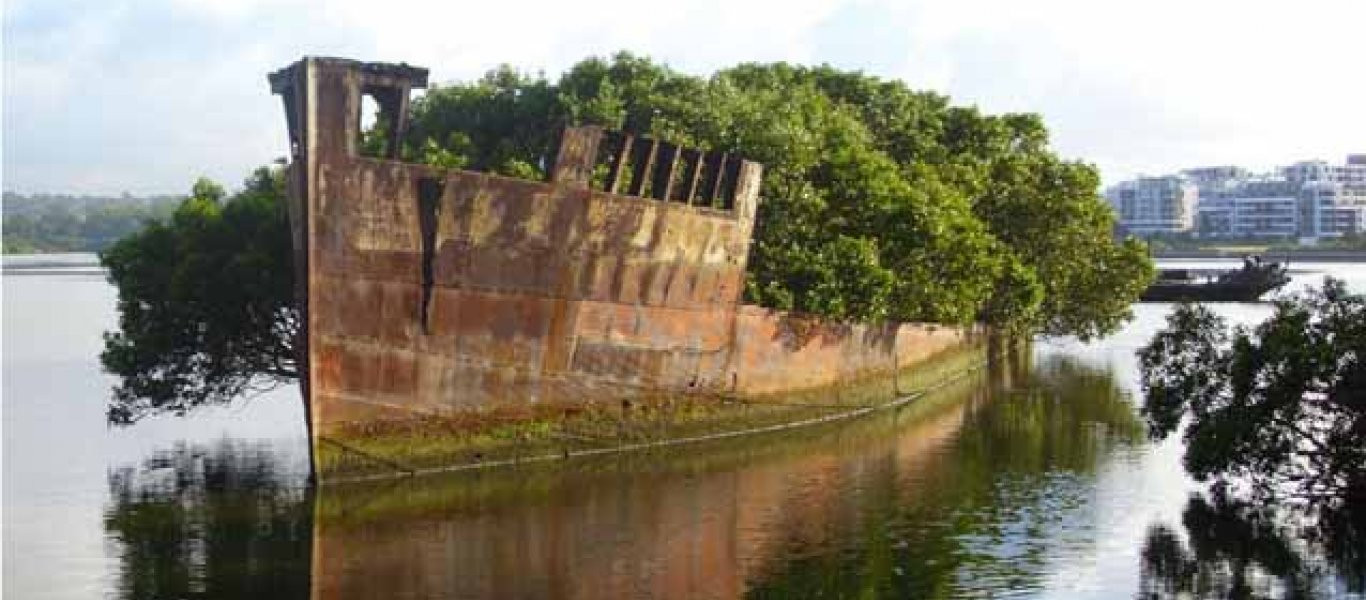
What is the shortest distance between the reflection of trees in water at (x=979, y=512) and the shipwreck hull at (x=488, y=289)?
18.7ft

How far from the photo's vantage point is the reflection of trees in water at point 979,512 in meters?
24.8

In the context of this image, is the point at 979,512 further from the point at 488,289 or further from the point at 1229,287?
the point at 1229,287

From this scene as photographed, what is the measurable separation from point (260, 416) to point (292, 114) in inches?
640

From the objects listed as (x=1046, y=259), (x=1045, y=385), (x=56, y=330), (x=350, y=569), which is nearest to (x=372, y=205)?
(x=350, y=569)

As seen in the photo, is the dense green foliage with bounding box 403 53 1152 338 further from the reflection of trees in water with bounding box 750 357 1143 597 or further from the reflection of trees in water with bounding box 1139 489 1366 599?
the reflection of trees in water with bounding box 1139 489 1366 599

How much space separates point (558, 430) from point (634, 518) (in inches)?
221

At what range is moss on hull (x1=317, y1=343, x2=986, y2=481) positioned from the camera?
31.8 meters

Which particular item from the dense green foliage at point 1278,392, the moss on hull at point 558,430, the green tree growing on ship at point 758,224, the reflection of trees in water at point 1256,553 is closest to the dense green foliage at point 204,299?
the green tree growing on ship at point 758,224

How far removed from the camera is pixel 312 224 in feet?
101

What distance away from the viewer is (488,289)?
3288 centimetres

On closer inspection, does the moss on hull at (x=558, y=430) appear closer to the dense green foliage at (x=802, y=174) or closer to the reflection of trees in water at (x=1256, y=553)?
the dense green foliage at (x=802, y=174)

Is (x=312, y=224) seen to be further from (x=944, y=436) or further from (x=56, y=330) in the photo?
(x=56, y=330)

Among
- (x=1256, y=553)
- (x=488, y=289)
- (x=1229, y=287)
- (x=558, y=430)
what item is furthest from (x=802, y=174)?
(x=1229, y=287)

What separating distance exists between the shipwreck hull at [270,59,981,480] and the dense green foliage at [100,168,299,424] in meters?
4.92
